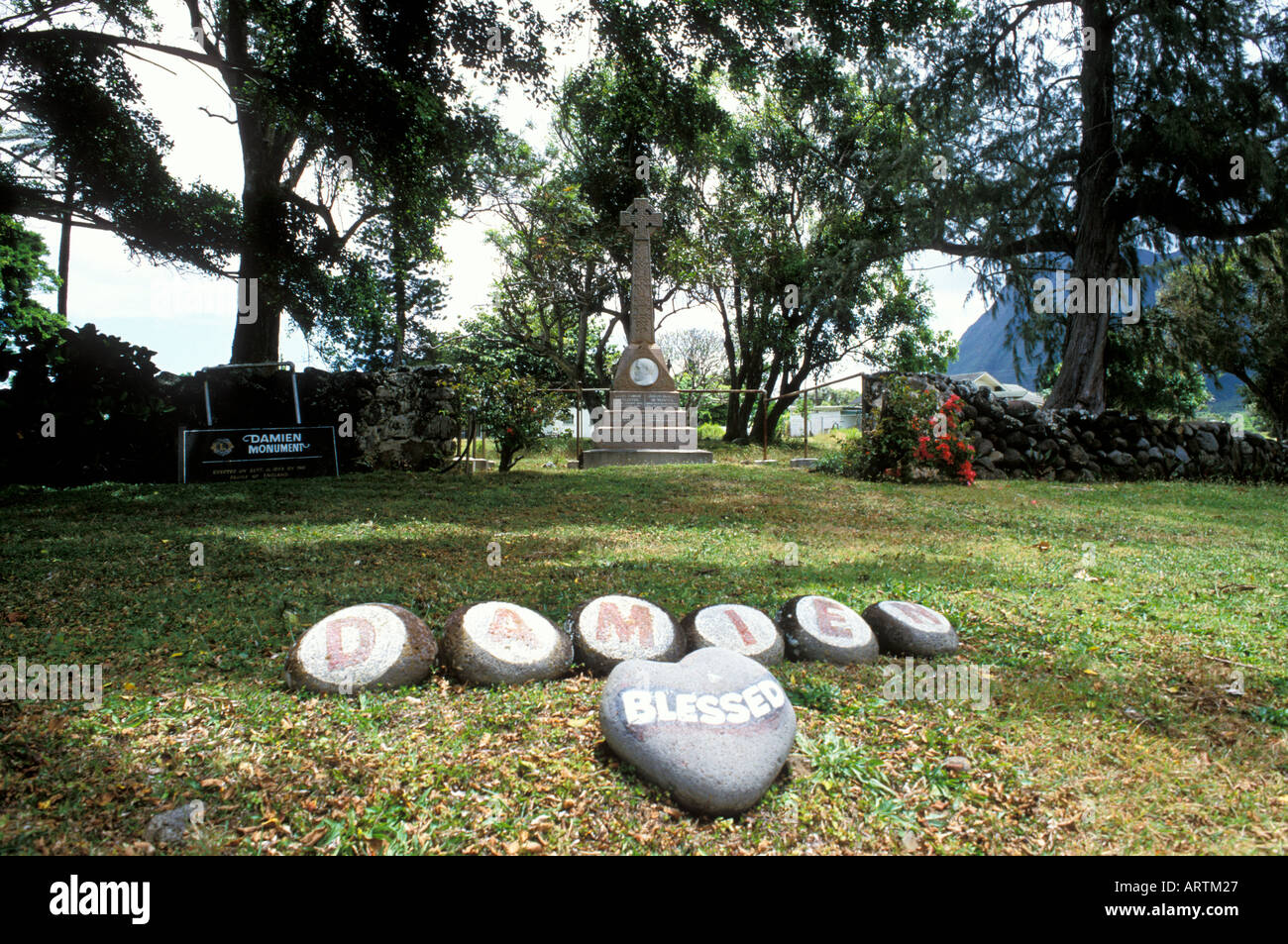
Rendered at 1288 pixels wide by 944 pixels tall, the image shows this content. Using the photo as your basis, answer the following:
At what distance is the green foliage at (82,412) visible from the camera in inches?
328

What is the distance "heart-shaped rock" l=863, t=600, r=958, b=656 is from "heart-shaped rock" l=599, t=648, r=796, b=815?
1.10 m

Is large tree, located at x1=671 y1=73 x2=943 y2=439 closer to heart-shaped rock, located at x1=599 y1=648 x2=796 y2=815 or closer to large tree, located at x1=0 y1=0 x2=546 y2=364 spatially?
large tree, located at x1=0 y1=0 x2=546 y2=364

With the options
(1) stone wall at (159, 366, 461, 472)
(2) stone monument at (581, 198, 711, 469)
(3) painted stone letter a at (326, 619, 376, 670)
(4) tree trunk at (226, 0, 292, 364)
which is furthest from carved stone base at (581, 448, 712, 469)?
(3) painted stone letter a at (326, 619, 376, 670)

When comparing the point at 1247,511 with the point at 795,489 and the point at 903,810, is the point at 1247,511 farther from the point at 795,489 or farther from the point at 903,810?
the point at 903,810

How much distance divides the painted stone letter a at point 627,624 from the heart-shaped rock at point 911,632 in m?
1.12

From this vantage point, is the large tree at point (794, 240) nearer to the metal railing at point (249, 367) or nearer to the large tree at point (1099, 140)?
the large tree at point (1099, 140)

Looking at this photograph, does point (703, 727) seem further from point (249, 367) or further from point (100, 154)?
point (100, 154)

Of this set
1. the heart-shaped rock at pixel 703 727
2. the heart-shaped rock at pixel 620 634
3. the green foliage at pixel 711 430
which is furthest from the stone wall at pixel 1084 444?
the green foliage at pixel 711 430

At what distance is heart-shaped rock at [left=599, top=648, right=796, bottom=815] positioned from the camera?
2.10m

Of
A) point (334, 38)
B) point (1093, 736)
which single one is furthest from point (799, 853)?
point (334, 38)

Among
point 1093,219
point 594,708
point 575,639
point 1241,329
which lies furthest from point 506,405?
point 1241,329

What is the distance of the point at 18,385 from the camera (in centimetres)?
830

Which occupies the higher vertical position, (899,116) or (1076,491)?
(899,116)

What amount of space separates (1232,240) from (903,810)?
16.1m
